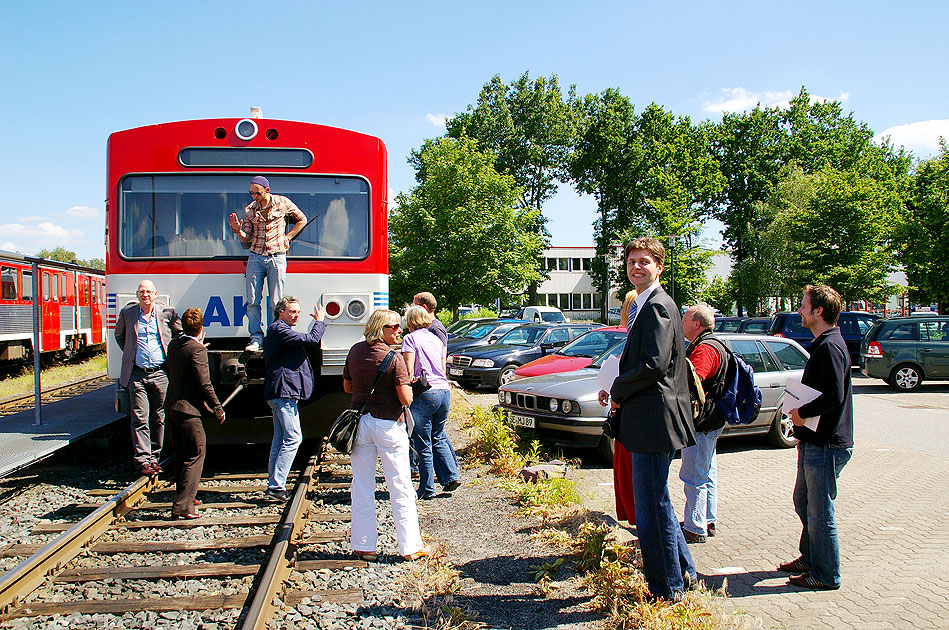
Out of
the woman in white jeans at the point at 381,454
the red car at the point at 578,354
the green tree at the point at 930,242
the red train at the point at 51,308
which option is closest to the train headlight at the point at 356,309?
the woman in white jeans at the point at 381,454

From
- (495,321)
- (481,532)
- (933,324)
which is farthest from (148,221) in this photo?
(933,324)

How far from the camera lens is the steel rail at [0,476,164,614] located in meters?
4.08

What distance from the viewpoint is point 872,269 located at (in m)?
27.7

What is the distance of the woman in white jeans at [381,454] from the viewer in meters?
4.75

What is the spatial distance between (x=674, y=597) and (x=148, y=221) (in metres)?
6.14

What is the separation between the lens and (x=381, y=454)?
4.88m

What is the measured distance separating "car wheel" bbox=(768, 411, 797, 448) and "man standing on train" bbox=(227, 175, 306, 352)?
21.3 ft

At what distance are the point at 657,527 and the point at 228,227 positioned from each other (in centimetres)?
540

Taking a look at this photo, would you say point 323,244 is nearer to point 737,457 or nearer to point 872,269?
point 737,457

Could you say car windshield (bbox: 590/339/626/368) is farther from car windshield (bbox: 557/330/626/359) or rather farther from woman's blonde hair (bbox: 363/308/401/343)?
woman's blonde hair (bbox: 363/308/401/343)

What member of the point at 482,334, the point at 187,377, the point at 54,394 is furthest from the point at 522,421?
the point at 482,334

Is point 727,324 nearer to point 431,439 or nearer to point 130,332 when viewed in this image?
point 431,439

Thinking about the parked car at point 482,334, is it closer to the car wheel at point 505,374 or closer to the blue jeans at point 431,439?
the car wheel at point 505,374

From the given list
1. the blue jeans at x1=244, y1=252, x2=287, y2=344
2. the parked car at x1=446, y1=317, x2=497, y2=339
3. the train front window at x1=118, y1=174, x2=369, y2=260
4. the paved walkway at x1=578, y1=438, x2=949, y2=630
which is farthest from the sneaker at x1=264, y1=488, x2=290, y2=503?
the parked car at x1=446, y1=317, x2=497, y2=339
